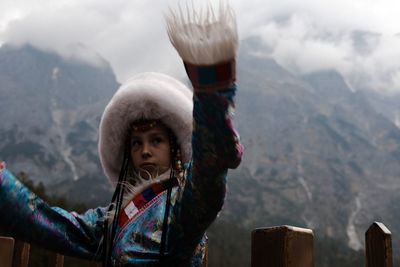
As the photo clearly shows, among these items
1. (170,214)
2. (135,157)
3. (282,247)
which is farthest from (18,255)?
(282,247)

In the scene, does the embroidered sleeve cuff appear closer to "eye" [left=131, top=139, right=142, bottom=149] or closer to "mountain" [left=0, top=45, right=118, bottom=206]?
"eye" [left=131, top=139, right=142, bottom=149]

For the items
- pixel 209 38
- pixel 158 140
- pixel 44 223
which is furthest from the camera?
pixel 158 140

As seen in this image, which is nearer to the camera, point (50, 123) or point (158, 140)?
point (158, 140)

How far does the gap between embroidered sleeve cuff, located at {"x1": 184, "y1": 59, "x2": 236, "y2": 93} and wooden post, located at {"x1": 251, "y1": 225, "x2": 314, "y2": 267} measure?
47cm

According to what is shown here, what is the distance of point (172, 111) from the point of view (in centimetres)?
231

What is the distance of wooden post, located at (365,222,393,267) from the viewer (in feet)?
5.59

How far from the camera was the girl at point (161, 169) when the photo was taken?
129cm

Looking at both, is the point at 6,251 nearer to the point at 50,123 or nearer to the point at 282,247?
the point at 282,247

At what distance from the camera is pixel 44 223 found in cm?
192

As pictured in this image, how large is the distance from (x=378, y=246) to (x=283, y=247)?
1.43ft

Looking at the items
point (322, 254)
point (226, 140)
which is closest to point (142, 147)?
point (226, 140)

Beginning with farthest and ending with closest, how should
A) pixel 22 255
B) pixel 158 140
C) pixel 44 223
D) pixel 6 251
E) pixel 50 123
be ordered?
pixel 50 123
pixel 22 255
pixel 6 251
pixel 158 140
pixel 44 223

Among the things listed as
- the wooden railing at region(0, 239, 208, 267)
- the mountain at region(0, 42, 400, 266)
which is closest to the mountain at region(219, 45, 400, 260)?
the mountain at region(0, 42, 400, 266)

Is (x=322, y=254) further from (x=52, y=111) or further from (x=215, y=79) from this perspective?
(x=52, y=111)
